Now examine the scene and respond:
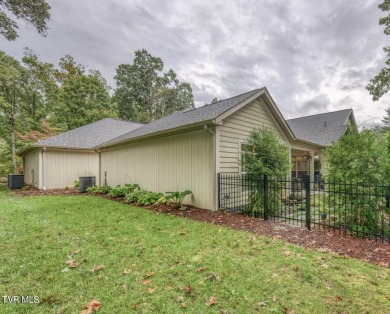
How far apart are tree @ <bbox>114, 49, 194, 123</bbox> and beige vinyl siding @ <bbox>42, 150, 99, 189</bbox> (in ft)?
61.6

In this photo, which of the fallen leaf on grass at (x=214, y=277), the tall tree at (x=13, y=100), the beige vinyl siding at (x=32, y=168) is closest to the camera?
the fallen leaf on grass at (x=214, y=277)

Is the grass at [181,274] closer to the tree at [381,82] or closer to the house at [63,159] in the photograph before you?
the house at [63,159]

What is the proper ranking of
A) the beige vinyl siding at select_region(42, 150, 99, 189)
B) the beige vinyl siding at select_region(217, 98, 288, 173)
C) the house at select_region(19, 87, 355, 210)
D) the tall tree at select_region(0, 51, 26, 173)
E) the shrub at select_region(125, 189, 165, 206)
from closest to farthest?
1. the house at select_region(19, 87, 355, 210)
2. the beige vinyl siding at select_region(217, 98, 288, 173)
3. the shrub at select_region(125, 189, 165, 206)
4. the beige vinyl siding at select_region(42, 150, 99, 189)
5. the tall tree at select_region(0, 51, 26, 173)

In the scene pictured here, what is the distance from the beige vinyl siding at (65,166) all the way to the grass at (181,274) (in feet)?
32.4

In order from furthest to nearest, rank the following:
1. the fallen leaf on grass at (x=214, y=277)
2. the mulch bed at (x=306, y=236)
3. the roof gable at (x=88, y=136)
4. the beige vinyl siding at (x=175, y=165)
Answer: the roof gable at (x=88, y=136) → the beige vinyl siding at (x=175, y=165) → the mulch bed at (x=306, y=236) → the fallen leaf on grass at (x=214, y=277)

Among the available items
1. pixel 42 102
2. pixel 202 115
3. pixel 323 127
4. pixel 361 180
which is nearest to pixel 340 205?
pixel 361 180

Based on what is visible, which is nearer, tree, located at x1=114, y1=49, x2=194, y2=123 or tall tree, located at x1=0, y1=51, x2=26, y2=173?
tall tree, located at x1=0, y1=51, x2=26, y2=173

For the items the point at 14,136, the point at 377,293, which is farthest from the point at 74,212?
the point at 14,136

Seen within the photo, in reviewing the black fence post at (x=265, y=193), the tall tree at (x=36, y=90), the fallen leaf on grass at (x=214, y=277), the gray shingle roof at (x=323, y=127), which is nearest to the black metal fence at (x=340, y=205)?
the black fence post at (x=265, y=193)

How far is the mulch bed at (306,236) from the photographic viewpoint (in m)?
3.65

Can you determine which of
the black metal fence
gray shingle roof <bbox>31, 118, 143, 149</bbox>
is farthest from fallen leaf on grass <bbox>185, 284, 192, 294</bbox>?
gray shingle roof <bbox>31, 118, 143, 149</bbox>

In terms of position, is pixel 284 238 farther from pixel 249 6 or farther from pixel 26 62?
pixel 26 62

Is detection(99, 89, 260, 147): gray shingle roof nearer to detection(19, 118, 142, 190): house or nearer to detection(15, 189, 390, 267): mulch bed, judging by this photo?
detection(15, 189, 390, 267): mulch bed

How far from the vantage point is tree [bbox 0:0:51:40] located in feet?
24.7
